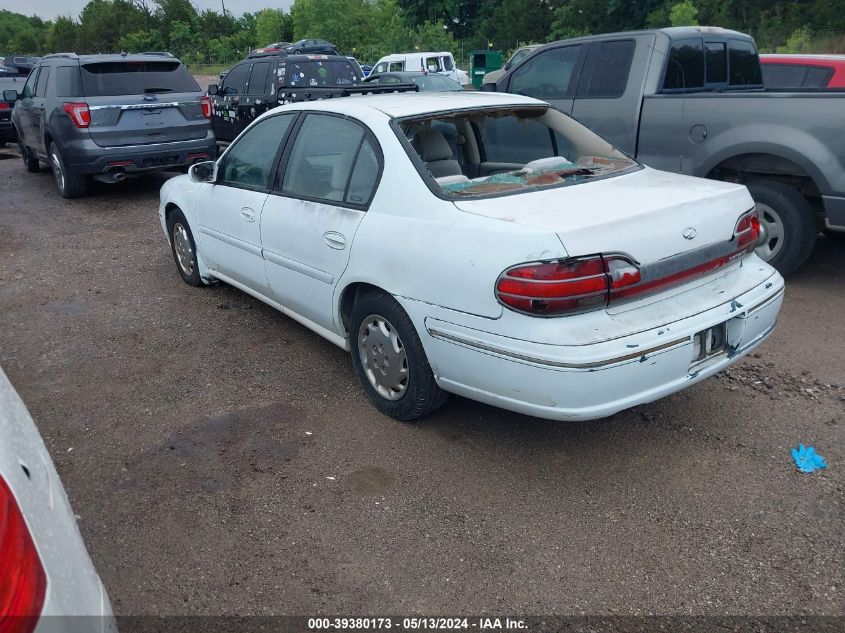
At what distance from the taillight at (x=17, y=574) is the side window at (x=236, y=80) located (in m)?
11.9

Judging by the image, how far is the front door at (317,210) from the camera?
12.2ft

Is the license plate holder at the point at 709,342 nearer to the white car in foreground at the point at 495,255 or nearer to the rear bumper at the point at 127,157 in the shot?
the white car in foreground at the point at 495,255

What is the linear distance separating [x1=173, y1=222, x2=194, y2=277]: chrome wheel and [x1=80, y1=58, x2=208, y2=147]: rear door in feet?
12.4

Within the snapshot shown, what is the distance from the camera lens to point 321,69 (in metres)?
12.0

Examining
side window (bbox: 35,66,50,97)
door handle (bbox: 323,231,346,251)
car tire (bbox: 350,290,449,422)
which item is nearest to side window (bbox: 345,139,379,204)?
door handle (bbox: 323,231,346,251)

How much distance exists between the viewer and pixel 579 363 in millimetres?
2779

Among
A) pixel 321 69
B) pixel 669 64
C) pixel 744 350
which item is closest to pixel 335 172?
pixel 744 350

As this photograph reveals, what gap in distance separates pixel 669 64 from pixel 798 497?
4.44 meters

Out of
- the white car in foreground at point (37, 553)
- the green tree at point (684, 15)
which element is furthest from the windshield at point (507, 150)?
the green tree at point (684, 15)

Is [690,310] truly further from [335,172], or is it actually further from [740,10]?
[740,10]

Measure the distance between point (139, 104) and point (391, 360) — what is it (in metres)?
7.10

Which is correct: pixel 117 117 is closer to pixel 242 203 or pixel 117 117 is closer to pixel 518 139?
pixel 242 203

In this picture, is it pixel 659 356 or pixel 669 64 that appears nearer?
pixel 659 356

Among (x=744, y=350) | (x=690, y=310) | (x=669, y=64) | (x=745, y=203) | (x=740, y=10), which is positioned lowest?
(x=744, y=350)
